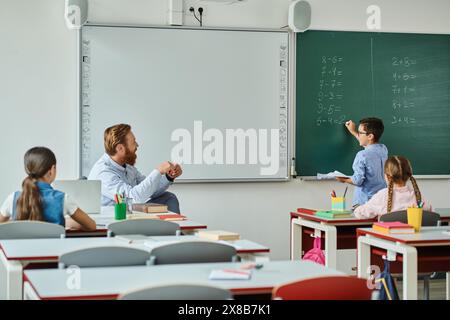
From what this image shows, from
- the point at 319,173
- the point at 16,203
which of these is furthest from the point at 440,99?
the point at 16,203

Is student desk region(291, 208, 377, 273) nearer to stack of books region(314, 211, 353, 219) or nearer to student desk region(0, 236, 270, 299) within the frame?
stack of books region(314, 211, 353, 219)

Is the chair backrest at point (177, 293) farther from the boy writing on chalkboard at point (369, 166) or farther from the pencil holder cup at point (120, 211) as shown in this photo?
the boy writing on chalkboard at point (369, 166)

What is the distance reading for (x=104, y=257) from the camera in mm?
3268

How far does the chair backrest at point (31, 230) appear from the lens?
4242mm

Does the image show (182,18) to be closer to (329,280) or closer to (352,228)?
(352,228)

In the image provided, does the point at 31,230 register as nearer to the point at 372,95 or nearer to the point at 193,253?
the point at 193,253

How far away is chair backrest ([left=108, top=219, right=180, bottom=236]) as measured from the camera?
4438 mm

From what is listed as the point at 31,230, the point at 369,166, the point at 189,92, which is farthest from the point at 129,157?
the point at 369,166

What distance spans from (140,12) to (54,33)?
786mm

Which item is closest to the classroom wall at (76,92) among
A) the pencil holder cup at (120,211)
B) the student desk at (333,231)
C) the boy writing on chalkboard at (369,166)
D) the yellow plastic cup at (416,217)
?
the boy writing on chalkboard at (369,166)

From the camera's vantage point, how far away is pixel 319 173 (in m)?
7.52

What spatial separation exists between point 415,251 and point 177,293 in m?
2.17

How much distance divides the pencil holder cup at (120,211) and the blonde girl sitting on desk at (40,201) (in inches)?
16.3

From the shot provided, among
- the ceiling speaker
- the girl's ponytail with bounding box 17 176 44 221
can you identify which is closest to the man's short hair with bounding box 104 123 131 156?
the ceiling speaker
